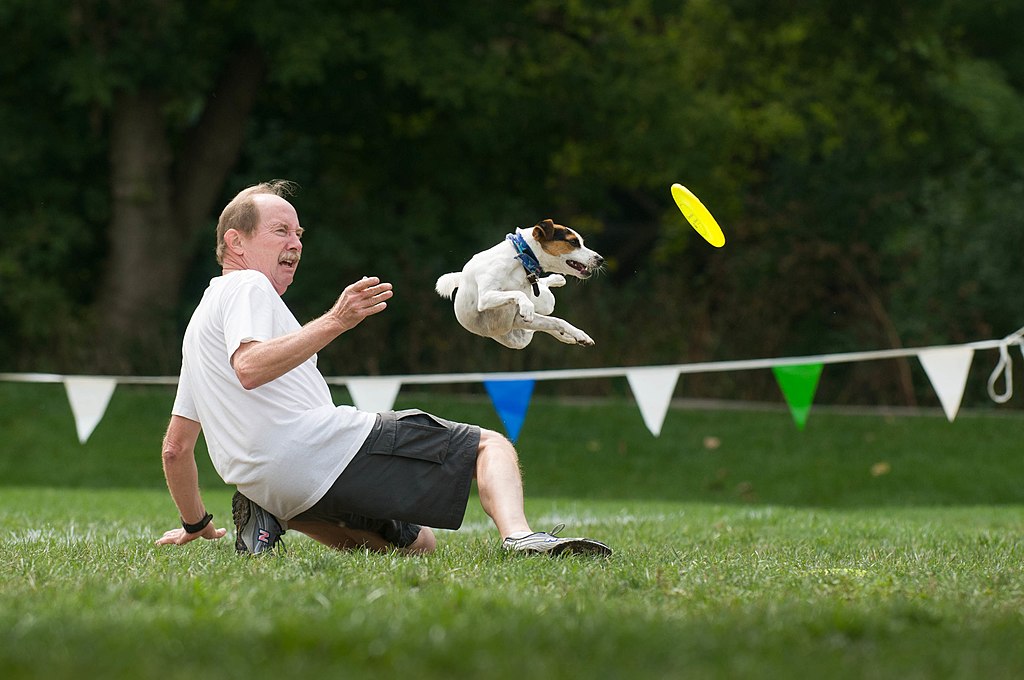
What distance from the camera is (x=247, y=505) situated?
500cm

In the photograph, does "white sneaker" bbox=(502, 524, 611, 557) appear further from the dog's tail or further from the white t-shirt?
the dog's tail

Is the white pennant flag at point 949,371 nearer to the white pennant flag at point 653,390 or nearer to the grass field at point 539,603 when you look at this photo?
the grass field at point 539,603

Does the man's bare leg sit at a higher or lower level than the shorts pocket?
lower

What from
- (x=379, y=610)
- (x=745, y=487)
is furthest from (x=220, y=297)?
(x=745, y=487)

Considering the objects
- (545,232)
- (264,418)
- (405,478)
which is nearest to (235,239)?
(264,418)

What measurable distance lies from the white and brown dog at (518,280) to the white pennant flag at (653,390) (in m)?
3.66

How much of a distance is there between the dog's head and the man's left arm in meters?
1.48

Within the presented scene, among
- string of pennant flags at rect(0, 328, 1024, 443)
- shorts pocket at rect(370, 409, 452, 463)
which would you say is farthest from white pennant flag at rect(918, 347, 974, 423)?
shorts pocket at rect(370, 409, 452, 463)

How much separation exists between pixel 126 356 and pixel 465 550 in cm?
1257

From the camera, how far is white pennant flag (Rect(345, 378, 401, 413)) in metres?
8.81

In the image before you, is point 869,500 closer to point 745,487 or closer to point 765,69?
point 745,487

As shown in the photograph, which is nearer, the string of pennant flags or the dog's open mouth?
the dog's open mouth

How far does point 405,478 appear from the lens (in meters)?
4.84

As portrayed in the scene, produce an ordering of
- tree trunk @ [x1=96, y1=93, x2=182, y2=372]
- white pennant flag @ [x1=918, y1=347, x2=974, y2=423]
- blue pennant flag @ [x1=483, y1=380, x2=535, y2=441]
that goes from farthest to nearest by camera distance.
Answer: tree trunk @ [x1=96, y1=93, x2=182, y2=372] → white pennant flag @ [x1=918, y1=347, x2=974, y2=423] → blue pennant flag @ [x1=483, y1=380, x2=535, y2=441]
